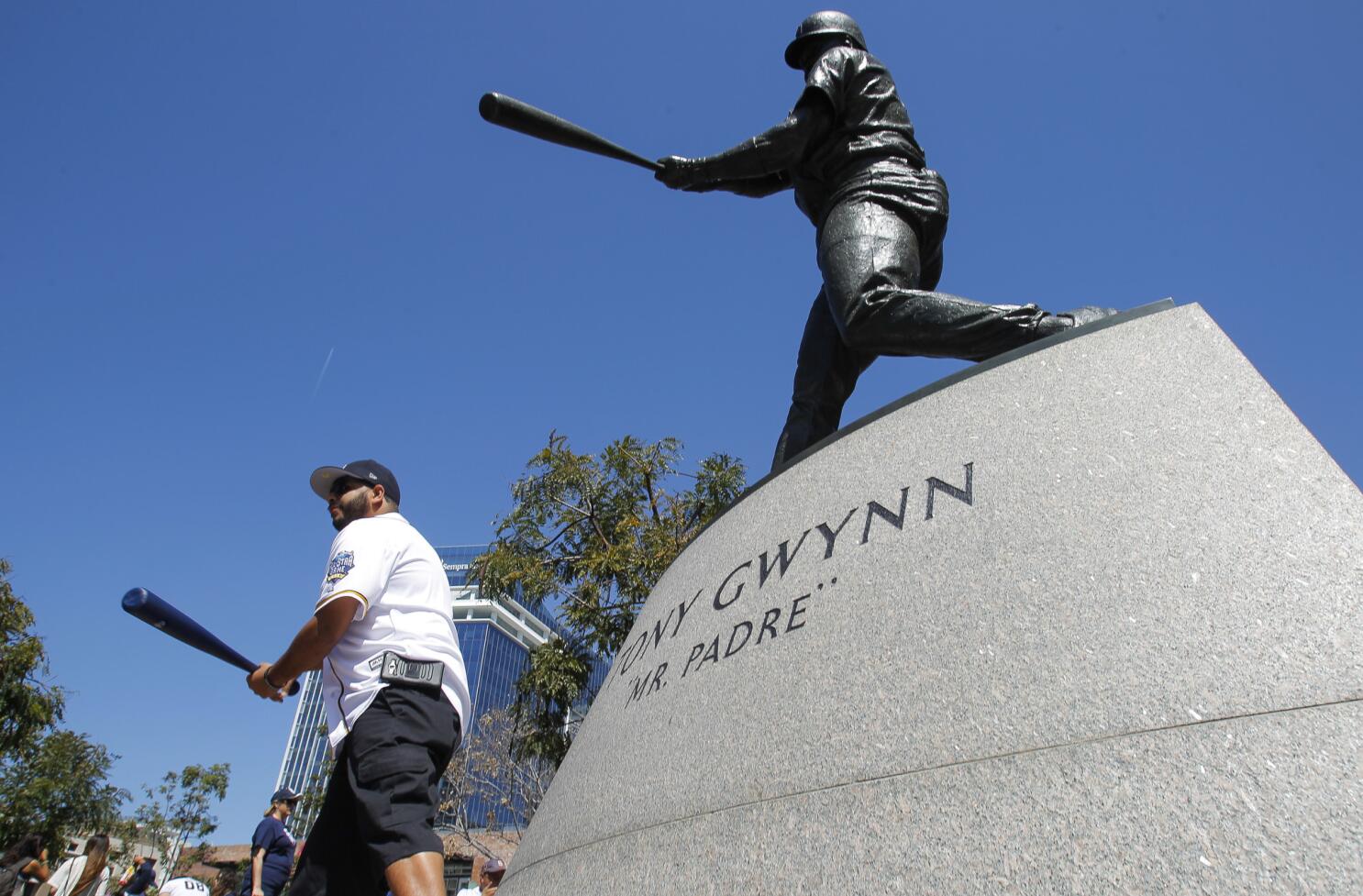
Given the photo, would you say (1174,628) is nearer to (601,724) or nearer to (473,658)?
(601,724)

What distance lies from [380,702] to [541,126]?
2.58m

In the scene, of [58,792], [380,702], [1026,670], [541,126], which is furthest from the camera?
[58,792]

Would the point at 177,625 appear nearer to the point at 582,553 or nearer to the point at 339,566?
the point at 339,566

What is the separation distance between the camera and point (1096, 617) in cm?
182

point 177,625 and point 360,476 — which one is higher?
point 360,476

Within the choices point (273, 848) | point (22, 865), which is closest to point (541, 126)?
point (273, 848)

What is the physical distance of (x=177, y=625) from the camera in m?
2.87

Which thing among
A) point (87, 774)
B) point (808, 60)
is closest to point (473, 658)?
point (87, 774)

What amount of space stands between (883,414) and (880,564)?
2.57ft

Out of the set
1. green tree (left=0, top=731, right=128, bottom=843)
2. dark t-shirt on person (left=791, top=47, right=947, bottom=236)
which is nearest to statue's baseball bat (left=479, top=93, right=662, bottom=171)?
dark t-shirt on person (left=791, top=47, right=947, bottom=236)

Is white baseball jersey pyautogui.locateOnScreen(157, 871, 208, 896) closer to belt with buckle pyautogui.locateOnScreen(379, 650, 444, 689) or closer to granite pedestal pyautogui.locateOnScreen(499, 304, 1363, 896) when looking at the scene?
granite pedestal pyautogui.locateOnScreen(499, 304, 1363, 896)

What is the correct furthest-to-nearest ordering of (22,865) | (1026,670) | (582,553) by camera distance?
(582,553)
(22,865)
(1026,670)

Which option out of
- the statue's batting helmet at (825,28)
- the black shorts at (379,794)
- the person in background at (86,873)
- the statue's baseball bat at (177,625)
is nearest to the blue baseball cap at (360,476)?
the statue's baseball bat at (177,625)

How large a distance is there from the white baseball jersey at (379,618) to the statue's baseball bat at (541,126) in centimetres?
202
